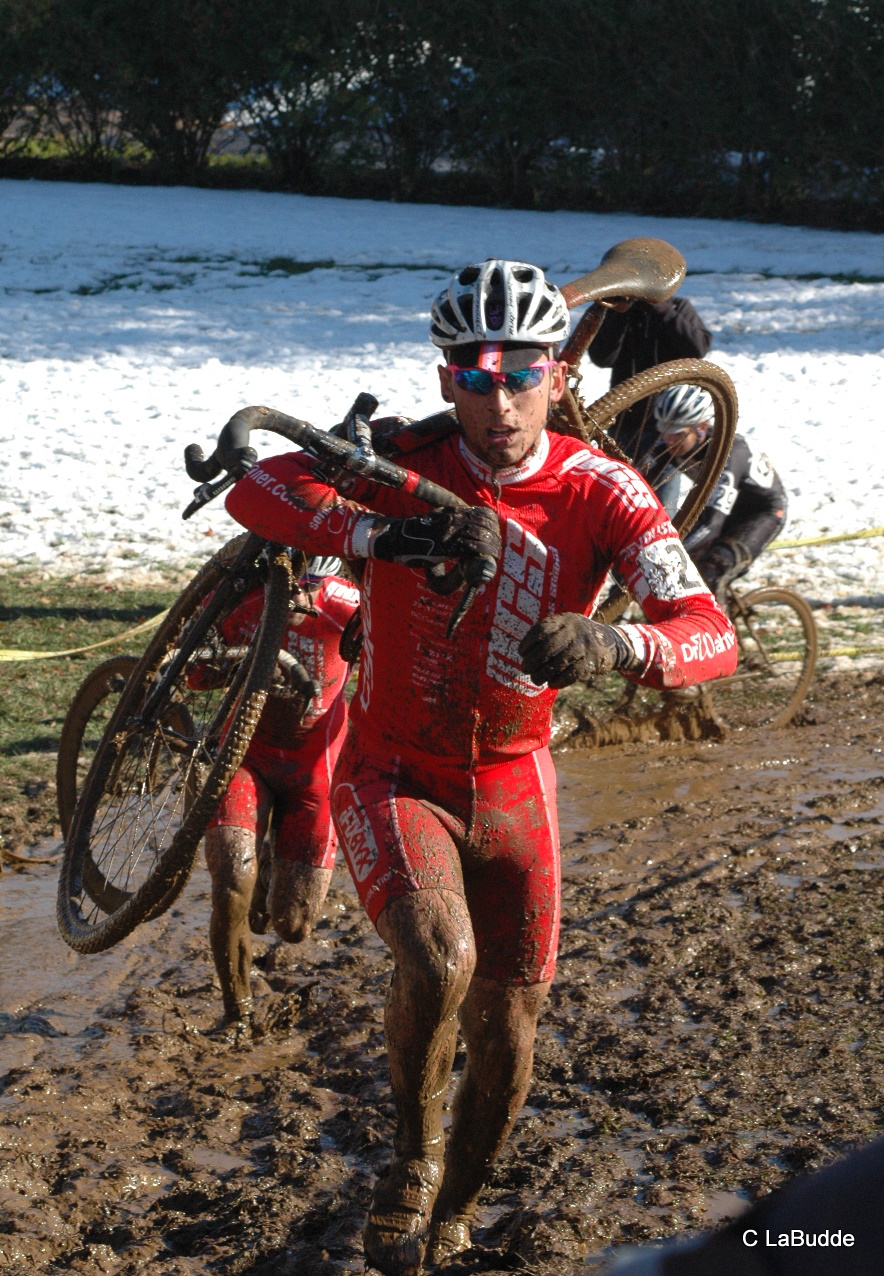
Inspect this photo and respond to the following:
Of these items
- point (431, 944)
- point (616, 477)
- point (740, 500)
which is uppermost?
point (616, 477)

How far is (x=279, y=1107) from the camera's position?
4.61 meters

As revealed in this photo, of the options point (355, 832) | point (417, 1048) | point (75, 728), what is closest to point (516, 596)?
point (355, 832)

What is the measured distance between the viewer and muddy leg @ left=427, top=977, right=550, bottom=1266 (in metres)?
3.82

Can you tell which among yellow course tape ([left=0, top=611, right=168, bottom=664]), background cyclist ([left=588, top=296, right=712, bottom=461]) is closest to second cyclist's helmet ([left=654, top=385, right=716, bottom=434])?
background cyclist ([left=588, top=296, right=712, bottom=461])

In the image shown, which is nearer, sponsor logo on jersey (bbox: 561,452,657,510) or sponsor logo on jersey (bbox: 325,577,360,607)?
sponsor logo on jersey (bbox: 561,452,657,510)

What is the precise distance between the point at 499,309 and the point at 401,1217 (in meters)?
2.22

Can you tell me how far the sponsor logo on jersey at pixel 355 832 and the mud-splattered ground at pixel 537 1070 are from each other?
1.01 meters

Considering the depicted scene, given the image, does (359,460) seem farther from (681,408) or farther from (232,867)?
(681,408)

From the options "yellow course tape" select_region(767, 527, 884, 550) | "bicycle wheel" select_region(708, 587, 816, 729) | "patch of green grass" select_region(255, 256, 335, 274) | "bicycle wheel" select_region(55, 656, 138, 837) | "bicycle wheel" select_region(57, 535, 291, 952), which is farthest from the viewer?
"patch of green grass" select_region(255, 256, 335, 274)

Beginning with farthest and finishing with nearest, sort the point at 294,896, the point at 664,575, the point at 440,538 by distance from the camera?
Result: the point at 294,896, the point at 664,575, the point at 440,538

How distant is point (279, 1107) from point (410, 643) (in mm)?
1641

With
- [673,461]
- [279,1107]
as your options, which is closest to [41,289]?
[673,461]

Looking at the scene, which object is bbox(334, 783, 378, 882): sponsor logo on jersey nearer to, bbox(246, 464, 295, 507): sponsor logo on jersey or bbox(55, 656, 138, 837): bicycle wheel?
bbox(246, 464, 295, 507): sponsor logo on jersey

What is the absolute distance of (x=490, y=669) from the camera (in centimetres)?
383
